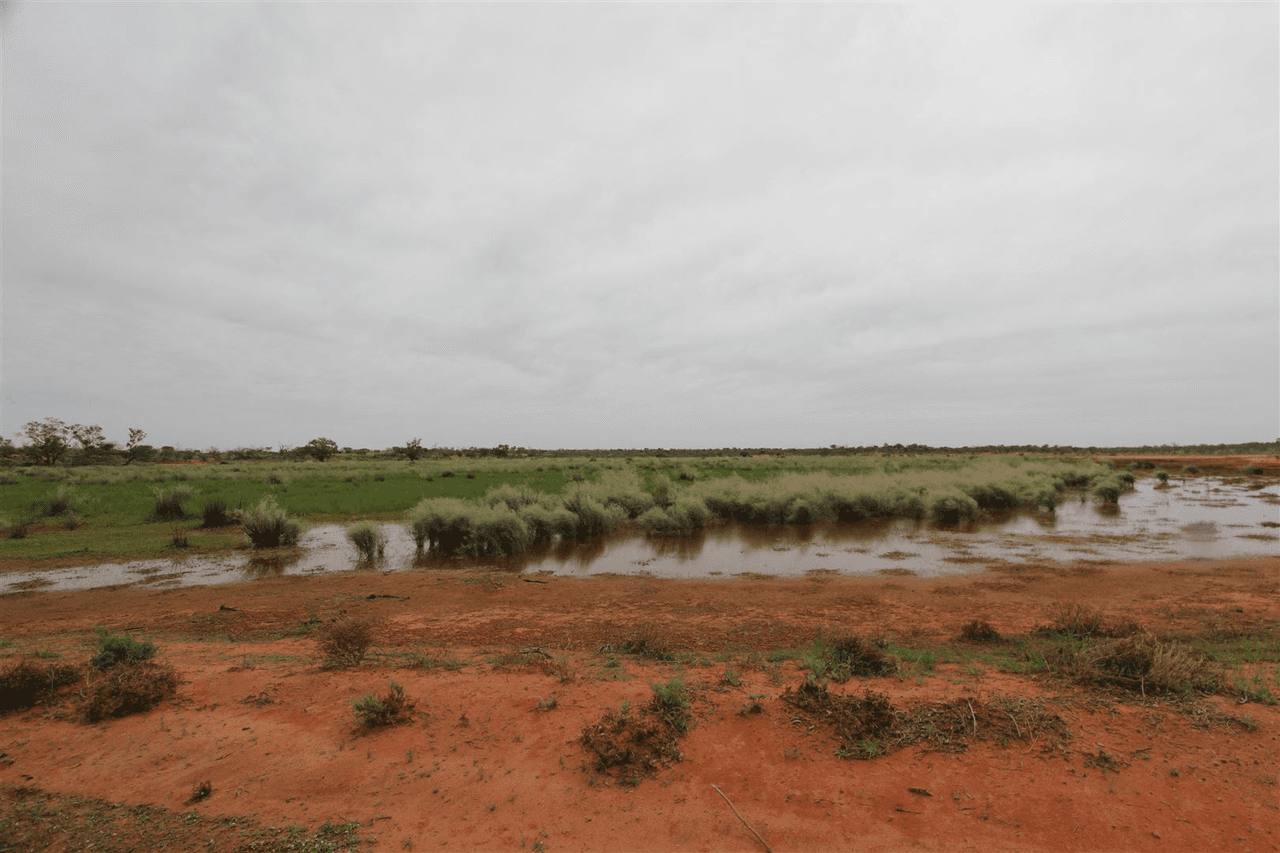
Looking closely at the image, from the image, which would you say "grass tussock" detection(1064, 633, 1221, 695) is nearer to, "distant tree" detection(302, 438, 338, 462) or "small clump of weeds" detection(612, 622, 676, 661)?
"small clump of weeds" detection(612, 622, 676, 661)

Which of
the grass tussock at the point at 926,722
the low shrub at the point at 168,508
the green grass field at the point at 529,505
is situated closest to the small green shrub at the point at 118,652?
the grass tussock at the point at 926,722

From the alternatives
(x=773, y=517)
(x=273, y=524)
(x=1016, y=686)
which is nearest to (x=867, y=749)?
(x=1016, y=686)

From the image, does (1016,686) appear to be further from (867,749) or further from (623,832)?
(623,832)

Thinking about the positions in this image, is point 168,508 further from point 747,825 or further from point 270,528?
point 747,825

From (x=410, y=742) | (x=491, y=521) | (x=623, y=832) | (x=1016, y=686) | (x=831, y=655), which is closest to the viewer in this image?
(x=623, y=832)

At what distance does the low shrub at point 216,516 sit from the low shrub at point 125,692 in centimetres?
1645

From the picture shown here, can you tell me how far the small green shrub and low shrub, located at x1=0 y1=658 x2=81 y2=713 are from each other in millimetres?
307

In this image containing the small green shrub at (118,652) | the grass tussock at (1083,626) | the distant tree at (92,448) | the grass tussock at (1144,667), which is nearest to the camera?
the grass tussock at (1144,667)

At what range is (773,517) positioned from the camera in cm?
2047

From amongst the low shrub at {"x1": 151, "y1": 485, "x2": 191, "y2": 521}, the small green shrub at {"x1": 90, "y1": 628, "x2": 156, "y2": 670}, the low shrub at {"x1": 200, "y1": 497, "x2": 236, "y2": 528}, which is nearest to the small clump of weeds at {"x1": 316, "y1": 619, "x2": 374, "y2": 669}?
the small green shrub at {"x1": 90, "y1": 628, "x2": 156, "y2": 670}

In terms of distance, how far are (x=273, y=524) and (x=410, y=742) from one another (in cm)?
1418

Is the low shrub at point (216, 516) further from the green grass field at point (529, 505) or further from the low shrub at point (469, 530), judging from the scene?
the low shrub at point (469, 530)

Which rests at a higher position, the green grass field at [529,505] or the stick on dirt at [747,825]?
the green grass field at [529,505]

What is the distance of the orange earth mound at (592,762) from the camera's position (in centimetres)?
386
